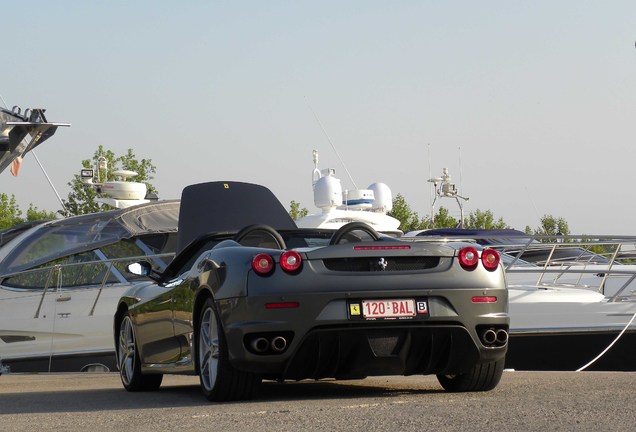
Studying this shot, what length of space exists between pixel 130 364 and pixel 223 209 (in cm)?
344

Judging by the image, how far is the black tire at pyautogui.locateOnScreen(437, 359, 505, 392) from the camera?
29.4 feet

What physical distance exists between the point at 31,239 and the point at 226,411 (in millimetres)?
12369

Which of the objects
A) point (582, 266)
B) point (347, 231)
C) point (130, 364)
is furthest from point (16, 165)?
point (347, 231)

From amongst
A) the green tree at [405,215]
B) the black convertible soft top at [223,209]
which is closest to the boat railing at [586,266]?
the black convertible soft top at [223,209]

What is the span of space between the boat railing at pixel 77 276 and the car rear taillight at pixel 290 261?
8803 millimetres

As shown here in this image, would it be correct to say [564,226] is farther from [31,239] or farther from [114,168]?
[31,239]

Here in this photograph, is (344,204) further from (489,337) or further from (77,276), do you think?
(489,337)

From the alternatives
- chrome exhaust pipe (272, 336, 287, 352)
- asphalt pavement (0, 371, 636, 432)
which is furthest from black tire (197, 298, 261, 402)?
chrome exhaust pipe (272, 336, 287, 352)

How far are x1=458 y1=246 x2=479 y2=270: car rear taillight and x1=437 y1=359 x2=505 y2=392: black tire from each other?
0.75m

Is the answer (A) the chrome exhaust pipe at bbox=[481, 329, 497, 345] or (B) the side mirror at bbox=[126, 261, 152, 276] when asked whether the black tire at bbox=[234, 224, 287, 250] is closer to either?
(B) the side mirror at bbox=[126, 261, 152, 276]

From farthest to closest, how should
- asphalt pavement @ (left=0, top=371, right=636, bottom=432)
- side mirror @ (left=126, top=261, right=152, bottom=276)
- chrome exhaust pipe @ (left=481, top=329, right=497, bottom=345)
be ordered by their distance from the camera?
side mirror @ (left=126, top=261, right=152, bottom=276) → chrome exhaust pipe @ (left=481, top=329, right=497, bottom=345) → asphalt pavement @ (left=0, top=371, right=636, bottom=432)

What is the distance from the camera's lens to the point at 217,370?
8578 mm

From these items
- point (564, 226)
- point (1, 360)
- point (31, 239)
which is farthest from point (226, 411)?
point (564, 226)

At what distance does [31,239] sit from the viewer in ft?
64.4
